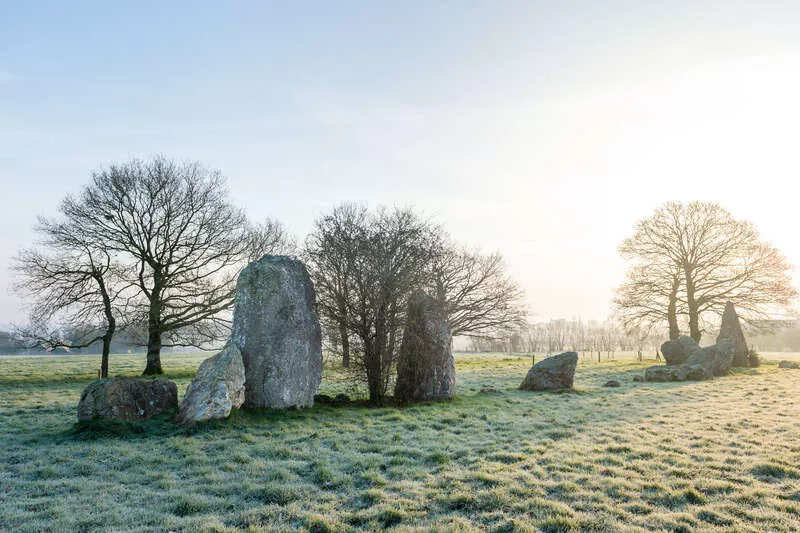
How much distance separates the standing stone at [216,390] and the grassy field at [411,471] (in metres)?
0.37

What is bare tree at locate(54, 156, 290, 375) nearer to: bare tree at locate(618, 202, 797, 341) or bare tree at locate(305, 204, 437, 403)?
bare tree at locate(305, 204, 437, 403)

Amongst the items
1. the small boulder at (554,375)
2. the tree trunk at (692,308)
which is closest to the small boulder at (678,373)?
the small boulder at (554,375)

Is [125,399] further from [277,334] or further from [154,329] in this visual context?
[154,329]

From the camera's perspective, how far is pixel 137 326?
24.2 metres

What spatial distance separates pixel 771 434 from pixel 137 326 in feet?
86.1

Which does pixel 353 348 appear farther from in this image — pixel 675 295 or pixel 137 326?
pixel 675 295

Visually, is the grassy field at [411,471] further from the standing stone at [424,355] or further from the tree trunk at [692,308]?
the tree trunk at [692,308]

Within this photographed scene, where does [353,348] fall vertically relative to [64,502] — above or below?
above

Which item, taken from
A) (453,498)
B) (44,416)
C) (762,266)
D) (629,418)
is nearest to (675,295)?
(762,266)

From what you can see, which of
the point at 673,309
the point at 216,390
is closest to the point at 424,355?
the point at 216,390

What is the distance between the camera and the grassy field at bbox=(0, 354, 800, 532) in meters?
5.84

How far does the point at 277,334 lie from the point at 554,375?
482 inches

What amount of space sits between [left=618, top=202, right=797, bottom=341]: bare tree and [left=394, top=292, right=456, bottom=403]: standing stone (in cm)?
2535

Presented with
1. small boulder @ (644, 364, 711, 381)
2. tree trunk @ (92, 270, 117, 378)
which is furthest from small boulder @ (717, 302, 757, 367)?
tree trunk @ (92, 270, 117, 378)
